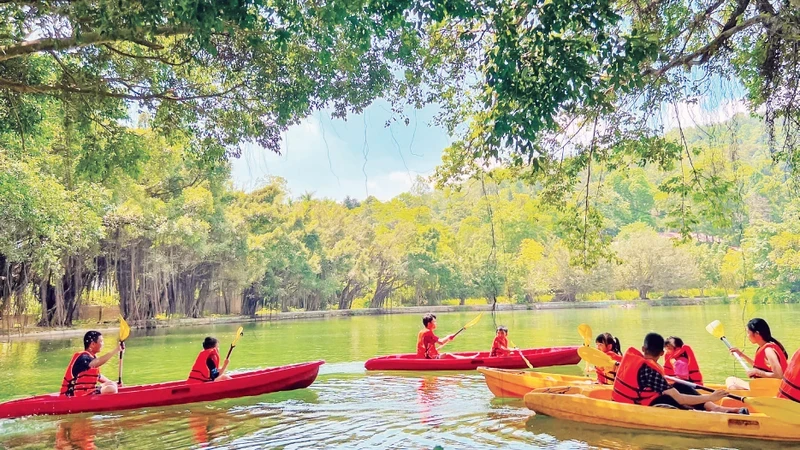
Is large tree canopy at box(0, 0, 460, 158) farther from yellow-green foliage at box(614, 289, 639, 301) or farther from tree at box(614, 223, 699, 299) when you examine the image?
yellow-green foliage at box(614, 289, 639, 301)

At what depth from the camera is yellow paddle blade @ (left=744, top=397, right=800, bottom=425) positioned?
20.0 feet

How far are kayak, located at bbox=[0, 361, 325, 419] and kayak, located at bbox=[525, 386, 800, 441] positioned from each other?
4160 millimetres

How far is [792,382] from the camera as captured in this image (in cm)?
626

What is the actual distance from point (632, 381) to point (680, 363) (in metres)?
1.64

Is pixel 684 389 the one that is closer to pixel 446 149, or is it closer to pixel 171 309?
pixel 446 149

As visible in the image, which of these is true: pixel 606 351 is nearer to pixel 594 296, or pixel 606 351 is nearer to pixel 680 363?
pixel 680 363

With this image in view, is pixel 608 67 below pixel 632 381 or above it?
above

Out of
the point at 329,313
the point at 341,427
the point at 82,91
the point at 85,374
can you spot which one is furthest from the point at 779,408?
the point at 329,313

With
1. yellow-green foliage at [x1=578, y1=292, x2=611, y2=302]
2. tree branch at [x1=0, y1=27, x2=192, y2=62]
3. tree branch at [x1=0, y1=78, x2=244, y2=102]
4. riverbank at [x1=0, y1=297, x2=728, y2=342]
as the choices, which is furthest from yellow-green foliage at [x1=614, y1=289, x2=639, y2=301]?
tree branch at [x1=0, y1=27, x2=192, y2=62]

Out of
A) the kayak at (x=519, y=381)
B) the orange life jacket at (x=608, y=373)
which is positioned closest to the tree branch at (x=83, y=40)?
the kayak at (x=519, y=381)

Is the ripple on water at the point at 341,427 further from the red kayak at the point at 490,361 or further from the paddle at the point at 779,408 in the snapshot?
the red kayak at the point at 490,361

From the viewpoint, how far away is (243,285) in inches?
1480

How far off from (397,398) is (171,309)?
29323mm

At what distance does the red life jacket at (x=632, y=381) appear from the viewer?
6.88m
